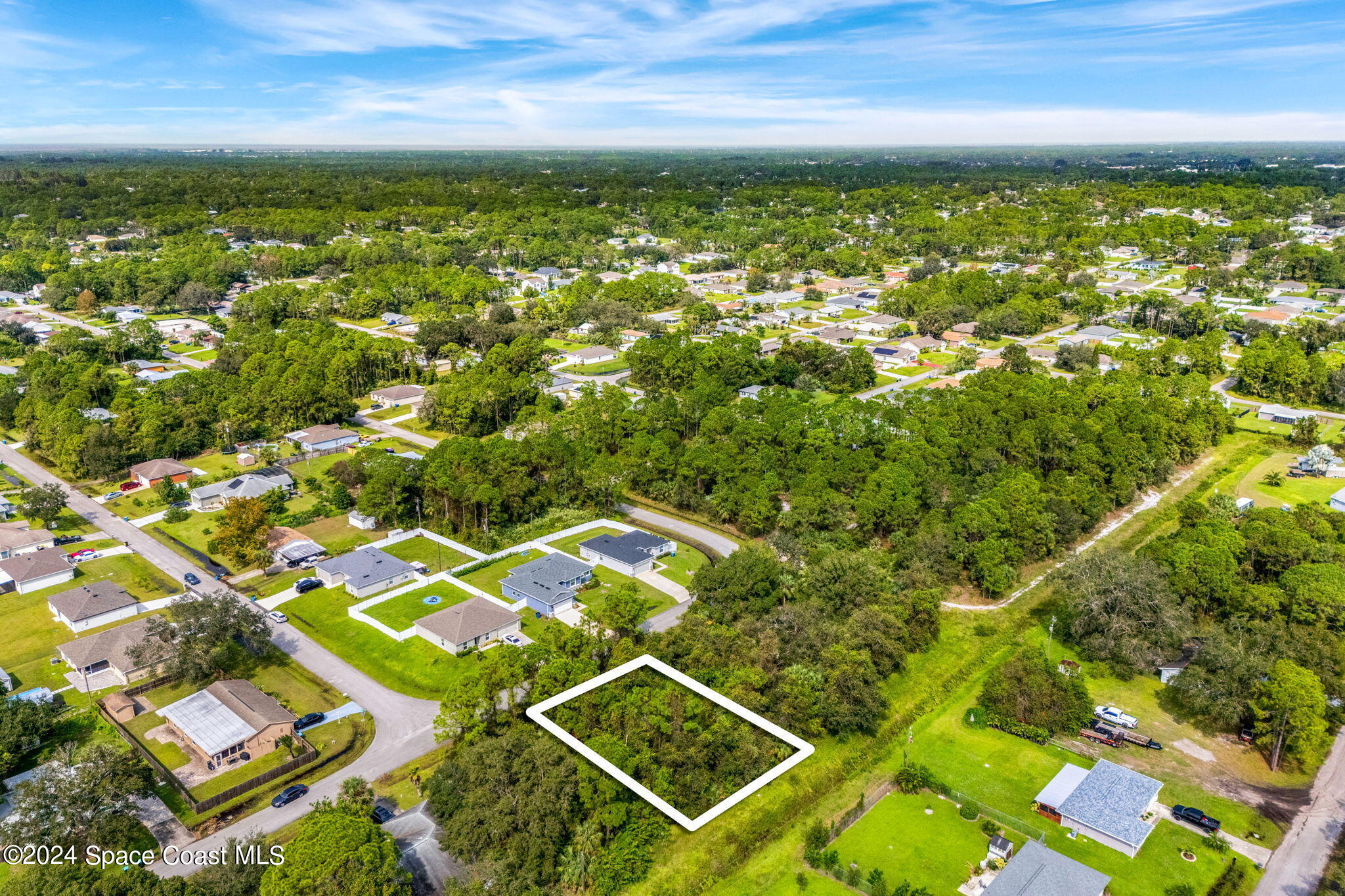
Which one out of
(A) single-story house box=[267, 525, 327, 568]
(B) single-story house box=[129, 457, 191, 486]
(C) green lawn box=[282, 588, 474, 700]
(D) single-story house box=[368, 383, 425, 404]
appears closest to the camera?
(C) green lawn box=[282, 588, 474, 700]

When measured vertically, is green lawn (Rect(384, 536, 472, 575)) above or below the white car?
above

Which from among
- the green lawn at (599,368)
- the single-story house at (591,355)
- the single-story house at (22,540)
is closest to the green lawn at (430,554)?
the single-story house at (22,540)

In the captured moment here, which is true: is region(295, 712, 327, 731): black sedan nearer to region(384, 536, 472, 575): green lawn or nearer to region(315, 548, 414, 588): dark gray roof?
region(315, 548, 414, 588): dark gray roof

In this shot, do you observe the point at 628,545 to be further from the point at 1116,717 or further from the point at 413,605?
the point at 1116,717

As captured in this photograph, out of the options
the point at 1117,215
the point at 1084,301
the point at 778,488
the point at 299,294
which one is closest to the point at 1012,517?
the point at 778,488

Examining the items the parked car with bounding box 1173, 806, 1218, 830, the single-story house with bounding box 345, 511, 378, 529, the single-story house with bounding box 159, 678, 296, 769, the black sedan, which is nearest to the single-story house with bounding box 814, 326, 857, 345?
the single-story house with bounding box 345, 511, 378, 529

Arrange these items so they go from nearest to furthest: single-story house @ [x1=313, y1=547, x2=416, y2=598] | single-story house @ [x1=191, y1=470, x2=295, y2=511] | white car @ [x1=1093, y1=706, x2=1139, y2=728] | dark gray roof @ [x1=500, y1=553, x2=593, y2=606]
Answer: white car @ [x1=1093, y1=706, x2=1139, y2=728], dark gray roof @ [x1=500, y1=553, x2=593, y2=606], single-story house @ [x1=313, y1=547, x2=416, y2=598], single-story house @ [x1=191, y1=470, x2=295, y2=511]

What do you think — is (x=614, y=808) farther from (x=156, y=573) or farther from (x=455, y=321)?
(x=455, y=321)

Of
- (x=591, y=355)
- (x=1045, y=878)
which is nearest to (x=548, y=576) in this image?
(x=1045, y=878)
